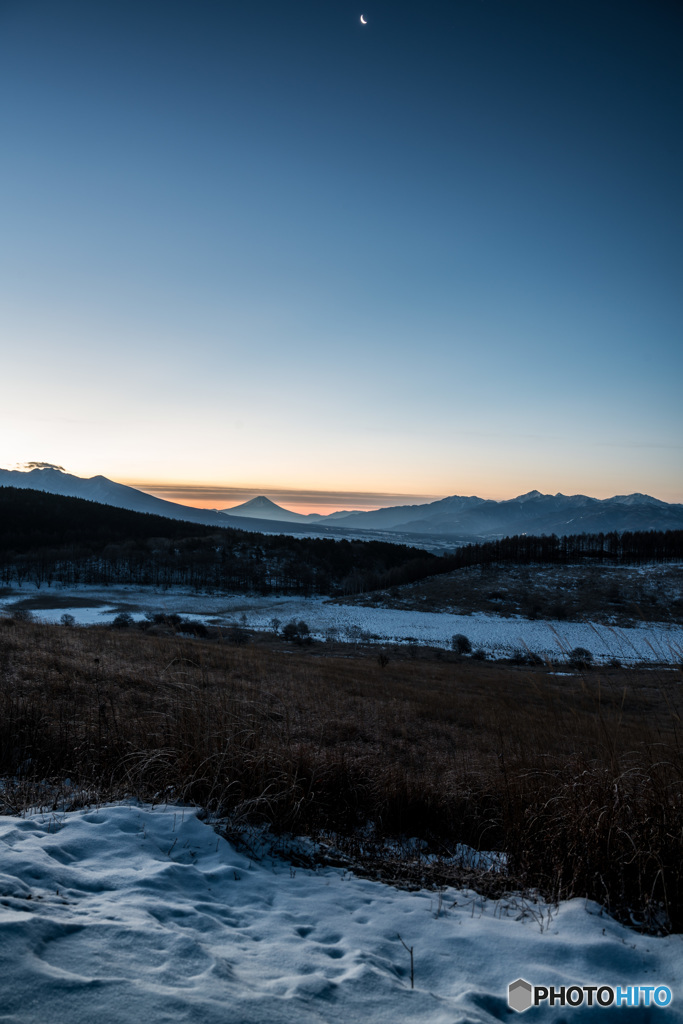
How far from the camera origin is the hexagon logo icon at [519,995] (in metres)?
2.17

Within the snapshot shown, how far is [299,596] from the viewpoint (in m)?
89.1

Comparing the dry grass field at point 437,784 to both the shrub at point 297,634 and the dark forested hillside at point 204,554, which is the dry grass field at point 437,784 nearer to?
the shrub at point 297,634

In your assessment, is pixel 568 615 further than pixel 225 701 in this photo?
Yes

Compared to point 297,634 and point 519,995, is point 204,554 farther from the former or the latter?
point 519,995

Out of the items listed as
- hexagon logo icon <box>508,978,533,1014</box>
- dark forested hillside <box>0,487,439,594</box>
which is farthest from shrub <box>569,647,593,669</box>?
dark forested hillside <box>0,487,439,594</box>

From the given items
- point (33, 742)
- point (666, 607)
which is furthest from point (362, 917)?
point (666, 607)

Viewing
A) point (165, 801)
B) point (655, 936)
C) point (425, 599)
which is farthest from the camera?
point (425, 599)

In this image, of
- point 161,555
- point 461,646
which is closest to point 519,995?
point 461,646

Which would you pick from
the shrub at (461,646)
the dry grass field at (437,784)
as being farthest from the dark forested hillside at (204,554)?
the dry grass field at (437,784)

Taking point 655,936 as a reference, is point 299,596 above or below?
below

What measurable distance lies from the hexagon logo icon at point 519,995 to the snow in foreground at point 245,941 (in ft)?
0.12

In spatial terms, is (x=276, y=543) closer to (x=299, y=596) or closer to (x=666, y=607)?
(x=299, y=596)

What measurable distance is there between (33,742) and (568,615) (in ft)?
228

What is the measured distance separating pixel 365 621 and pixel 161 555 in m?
53.5
